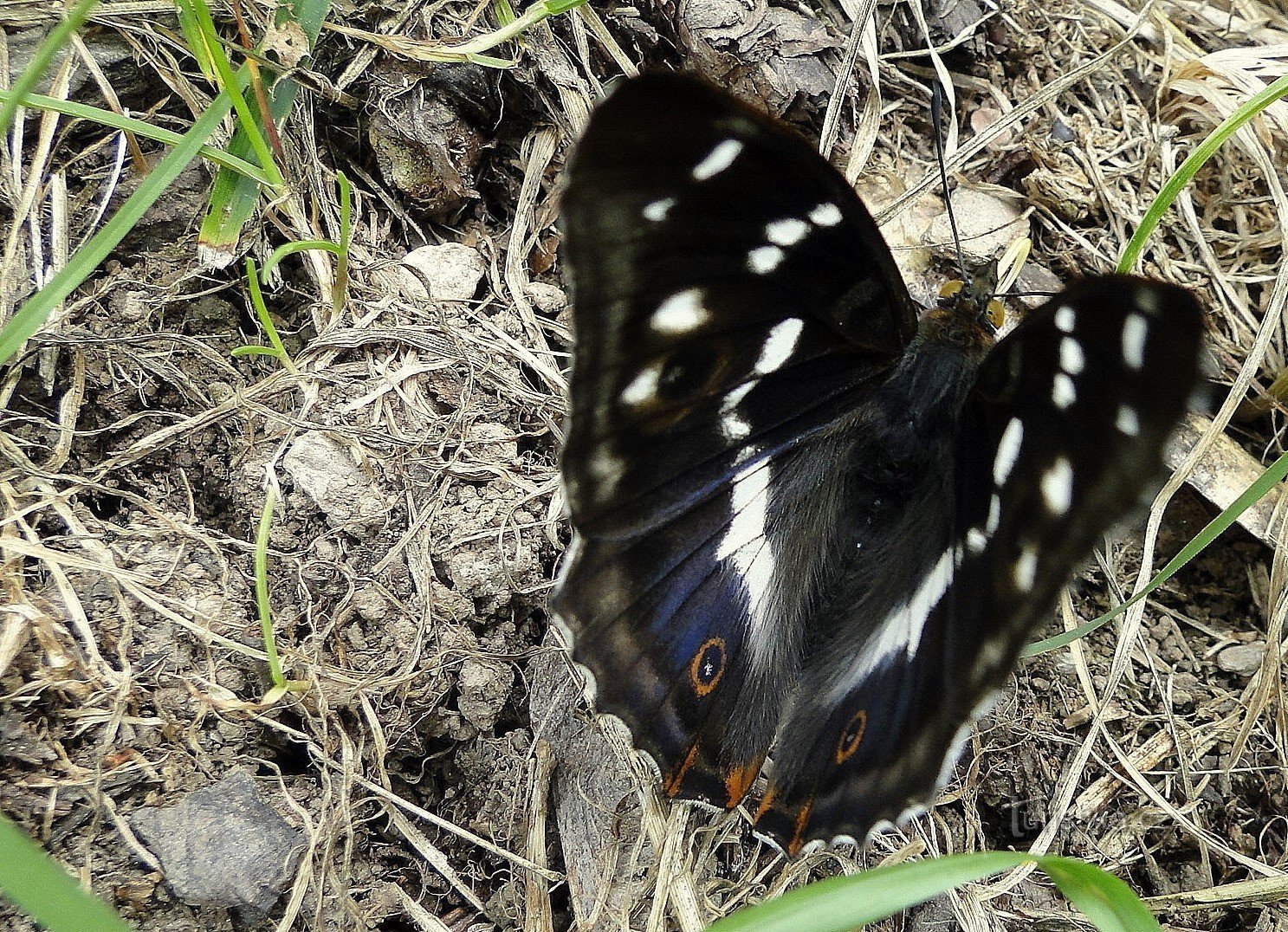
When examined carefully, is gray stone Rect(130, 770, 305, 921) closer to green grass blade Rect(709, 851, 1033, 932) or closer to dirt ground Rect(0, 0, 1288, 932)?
dirt ground Rect(0, 0, 1288, 932)

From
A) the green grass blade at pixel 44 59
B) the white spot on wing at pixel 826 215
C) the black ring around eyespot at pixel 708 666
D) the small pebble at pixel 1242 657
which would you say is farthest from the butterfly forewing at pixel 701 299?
the small pebble at pixel 1242 657

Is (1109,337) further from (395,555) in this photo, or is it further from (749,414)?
(395,555)

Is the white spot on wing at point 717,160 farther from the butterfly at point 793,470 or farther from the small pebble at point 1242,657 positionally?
the small pebble at point 1242,657

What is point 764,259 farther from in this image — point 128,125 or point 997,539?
point 128,125

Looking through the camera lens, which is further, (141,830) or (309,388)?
(309,388)

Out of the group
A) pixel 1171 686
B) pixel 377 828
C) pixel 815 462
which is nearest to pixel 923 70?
pixel 815 462
